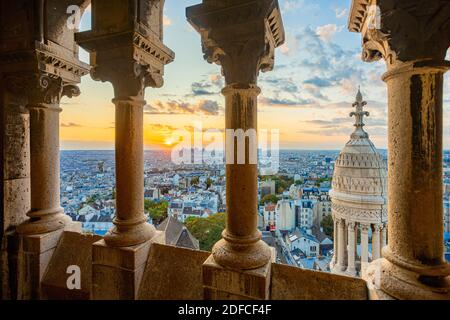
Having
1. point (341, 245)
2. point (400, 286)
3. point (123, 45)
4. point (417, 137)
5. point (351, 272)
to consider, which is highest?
point (123, 45)

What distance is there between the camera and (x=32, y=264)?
3812 mm

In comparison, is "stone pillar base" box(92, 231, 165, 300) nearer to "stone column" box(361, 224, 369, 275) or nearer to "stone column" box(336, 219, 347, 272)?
"stone column" box(336, 219, 347, 272)

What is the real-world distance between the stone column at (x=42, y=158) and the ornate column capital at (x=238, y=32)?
2.98m

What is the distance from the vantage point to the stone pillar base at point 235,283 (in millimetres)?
2535

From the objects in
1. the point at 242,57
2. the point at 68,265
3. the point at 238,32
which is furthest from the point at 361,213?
the point at 68,265

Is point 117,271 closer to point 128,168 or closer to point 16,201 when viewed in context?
point 128,168

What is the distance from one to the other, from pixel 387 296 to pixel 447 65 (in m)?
2.22

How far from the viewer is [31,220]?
4.04 meters

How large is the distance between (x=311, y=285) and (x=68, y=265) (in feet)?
12.3

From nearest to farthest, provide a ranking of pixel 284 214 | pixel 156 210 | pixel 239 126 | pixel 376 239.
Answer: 1. pixel 239 126
2. pixel 376 239
3. pixel 156 210
4. pixel 284 214

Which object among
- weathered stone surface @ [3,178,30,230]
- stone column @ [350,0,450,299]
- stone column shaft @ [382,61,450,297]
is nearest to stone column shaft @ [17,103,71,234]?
weathered stone surface @ [3,178,30,230]

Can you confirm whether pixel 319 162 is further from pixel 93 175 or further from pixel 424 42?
pixel 93 175

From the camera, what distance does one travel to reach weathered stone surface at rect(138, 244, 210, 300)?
3111 mm
